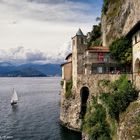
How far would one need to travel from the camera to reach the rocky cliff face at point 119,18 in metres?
68.9

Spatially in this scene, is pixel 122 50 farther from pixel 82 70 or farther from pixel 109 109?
pixel 109 109

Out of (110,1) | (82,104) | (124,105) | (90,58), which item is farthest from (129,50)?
(124,105)

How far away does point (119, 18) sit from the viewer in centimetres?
7519

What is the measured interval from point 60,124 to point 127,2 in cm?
3011

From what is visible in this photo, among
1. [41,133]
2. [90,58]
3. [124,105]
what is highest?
[90,58]

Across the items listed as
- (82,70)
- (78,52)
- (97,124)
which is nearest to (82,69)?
(82,70)

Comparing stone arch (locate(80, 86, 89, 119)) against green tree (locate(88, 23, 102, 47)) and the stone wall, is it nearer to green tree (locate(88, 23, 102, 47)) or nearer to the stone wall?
the stone wall

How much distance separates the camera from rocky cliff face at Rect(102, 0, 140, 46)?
226 feet

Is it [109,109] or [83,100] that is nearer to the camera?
[109,109]

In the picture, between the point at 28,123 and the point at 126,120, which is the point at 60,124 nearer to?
the point at 28,123

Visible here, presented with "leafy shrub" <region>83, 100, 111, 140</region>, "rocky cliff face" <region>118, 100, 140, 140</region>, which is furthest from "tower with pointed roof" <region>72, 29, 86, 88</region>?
"rocky cliff face" <region>118, 100, 140, 140</region>

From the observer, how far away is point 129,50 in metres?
67.7

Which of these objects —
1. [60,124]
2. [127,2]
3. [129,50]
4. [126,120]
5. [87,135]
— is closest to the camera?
[126,120]

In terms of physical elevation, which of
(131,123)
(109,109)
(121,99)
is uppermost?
(121,99)
